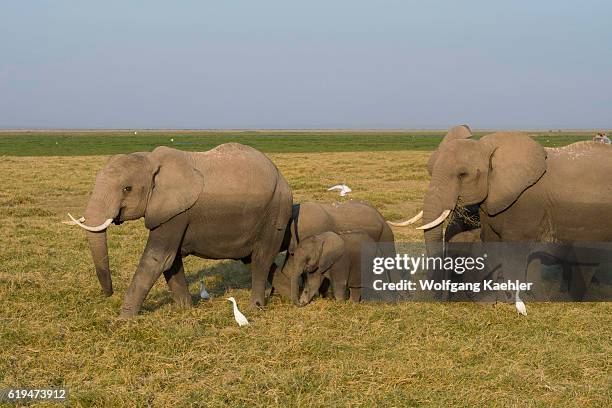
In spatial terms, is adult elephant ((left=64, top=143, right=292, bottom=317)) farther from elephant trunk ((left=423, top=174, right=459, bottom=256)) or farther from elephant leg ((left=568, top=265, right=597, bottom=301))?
elephant leg ((left=568, top=265, right=597, bottom=301))

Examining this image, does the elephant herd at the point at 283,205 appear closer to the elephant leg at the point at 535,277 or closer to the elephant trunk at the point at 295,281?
the elephant trunk at the point at 295,281

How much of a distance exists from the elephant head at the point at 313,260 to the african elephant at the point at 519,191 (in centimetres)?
129

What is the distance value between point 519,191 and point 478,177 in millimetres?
517

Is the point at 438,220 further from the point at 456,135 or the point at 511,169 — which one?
the point at 456,135

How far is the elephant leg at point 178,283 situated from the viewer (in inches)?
315

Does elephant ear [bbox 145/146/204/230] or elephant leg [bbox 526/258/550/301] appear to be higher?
elephant ear [bbox 145/146/204/230]

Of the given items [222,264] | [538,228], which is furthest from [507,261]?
[222,264]

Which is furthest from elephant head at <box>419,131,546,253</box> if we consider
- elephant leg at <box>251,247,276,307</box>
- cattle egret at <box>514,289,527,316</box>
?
elephant leg at <box>251,247,276,307</box>

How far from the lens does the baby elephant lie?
8500mm

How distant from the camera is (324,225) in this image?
372 inches

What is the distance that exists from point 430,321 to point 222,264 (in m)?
4.85

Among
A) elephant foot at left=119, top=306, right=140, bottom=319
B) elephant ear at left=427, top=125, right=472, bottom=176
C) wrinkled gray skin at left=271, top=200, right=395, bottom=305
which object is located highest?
elephant ear at left=427, top=125, right=472, bottom=176

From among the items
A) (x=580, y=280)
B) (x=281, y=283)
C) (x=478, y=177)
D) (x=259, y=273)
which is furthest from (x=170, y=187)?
(x=580, y=280)

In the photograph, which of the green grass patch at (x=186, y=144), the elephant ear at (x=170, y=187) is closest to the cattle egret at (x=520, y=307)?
the elephant ear at (x=170, y=187)
